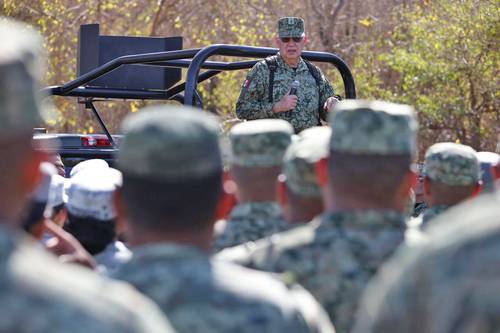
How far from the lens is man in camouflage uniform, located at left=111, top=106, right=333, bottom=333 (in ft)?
7.59

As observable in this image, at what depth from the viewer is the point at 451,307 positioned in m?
1.80

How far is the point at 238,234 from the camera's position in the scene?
404 centimetres

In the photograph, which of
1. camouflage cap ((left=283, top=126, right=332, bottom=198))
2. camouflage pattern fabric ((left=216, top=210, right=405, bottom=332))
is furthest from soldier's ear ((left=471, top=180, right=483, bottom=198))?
camouflage pattern fabric ((left=216, top=210, right=405, bottom=332))

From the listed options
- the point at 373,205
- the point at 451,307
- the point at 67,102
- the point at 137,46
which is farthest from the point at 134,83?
the point at 67,102

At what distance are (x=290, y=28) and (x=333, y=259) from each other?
16.1ft

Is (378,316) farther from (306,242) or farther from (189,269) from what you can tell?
(306,242)

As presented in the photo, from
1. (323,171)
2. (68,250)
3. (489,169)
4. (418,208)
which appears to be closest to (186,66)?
(418,208)

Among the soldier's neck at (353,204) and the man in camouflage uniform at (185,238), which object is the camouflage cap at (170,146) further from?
the soldier's neck at (353,204)

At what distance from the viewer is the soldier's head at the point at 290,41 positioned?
786 cm

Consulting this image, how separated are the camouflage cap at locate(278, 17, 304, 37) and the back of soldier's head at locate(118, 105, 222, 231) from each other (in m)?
5.46

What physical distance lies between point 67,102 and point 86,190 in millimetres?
14324

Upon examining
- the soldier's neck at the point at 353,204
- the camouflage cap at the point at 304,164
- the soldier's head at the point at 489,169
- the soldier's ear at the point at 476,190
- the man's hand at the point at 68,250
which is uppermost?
the soldier's neck at the point at 353,204

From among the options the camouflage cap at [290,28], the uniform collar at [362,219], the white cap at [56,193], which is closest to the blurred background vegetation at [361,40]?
the camouflage cap at [290,28]

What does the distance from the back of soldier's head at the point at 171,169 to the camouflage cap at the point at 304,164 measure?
4.72ft
